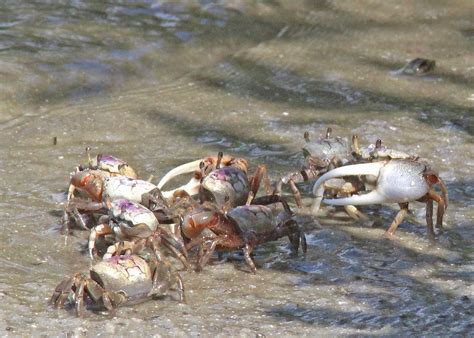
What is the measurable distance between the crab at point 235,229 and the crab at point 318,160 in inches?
18.2

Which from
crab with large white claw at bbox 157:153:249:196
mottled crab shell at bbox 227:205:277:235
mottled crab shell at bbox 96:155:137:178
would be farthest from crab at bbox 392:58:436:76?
mottled crab shell at bbox 227:205:277:235

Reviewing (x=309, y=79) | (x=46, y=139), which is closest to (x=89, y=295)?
(x=46, y=139)

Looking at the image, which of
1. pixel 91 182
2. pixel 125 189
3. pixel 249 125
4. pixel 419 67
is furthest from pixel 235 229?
pixel 419 67

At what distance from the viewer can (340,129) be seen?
6805mm

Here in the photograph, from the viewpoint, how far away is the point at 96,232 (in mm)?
4801

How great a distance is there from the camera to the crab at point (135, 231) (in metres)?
→ 4.70

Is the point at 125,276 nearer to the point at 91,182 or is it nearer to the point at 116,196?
the point at 116,196

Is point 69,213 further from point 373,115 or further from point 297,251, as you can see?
point 373,115

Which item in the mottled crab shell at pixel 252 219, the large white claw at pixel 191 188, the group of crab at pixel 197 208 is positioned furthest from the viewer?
the large white claw at pixel 191 188

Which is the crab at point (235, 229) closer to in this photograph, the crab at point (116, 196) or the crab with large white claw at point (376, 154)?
the crab at point (116, 196)

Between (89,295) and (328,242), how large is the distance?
1.30m

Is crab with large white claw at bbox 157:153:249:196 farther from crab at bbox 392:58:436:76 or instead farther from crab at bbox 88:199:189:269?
crab at bbox 392:58:436:76

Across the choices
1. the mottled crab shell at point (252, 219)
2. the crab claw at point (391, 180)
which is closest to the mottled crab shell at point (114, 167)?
the mottled crab shell at point (252, 219)

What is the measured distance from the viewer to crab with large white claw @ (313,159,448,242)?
5.00 metres
